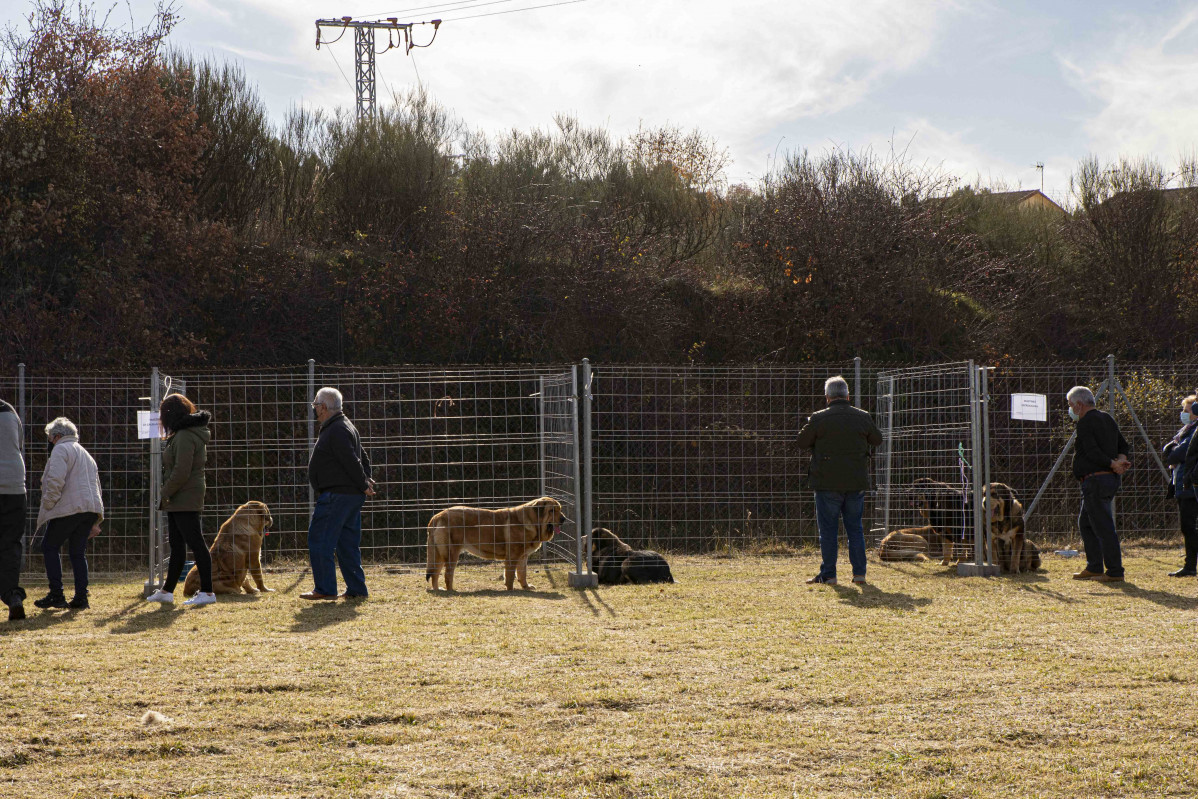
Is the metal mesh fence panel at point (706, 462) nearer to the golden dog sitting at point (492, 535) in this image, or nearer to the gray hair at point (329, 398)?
the golden dog sitting at point (492, 535)

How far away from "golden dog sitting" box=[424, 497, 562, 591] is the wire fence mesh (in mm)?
1997

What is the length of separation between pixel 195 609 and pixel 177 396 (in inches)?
67.1

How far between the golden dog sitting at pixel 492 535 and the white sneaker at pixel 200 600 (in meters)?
1.71

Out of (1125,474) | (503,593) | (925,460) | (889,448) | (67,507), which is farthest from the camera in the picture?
(1125,474)

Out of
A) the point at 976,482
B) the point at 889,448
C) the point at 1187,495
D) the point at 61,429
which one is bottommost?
the point at 1187,495

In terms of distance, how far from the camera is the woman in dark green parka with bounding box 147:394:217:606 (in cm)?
789

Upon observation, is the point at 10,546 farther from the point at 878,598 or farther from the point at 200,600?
the point at 878,598

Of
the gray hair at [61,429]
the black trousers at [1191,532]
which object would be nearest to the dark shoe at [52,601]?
the gray hair at [61,429]

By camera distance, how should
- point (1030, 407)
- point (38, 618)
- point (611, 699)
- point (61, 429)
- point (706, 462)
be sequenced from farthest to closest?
point (706, 462), point (1030, 407), point (61, 429), point (38, 618), point (611, 699)

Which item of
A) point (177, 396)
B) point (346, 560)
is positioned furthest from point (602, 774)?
point (177, 396)

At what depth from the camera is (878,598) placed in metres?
7.80

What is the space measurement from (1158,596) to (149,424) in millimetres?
7893

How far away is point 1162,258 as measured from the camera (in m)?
17.6

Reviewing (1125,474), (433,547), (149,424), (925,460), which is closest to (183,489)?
(149,424)
